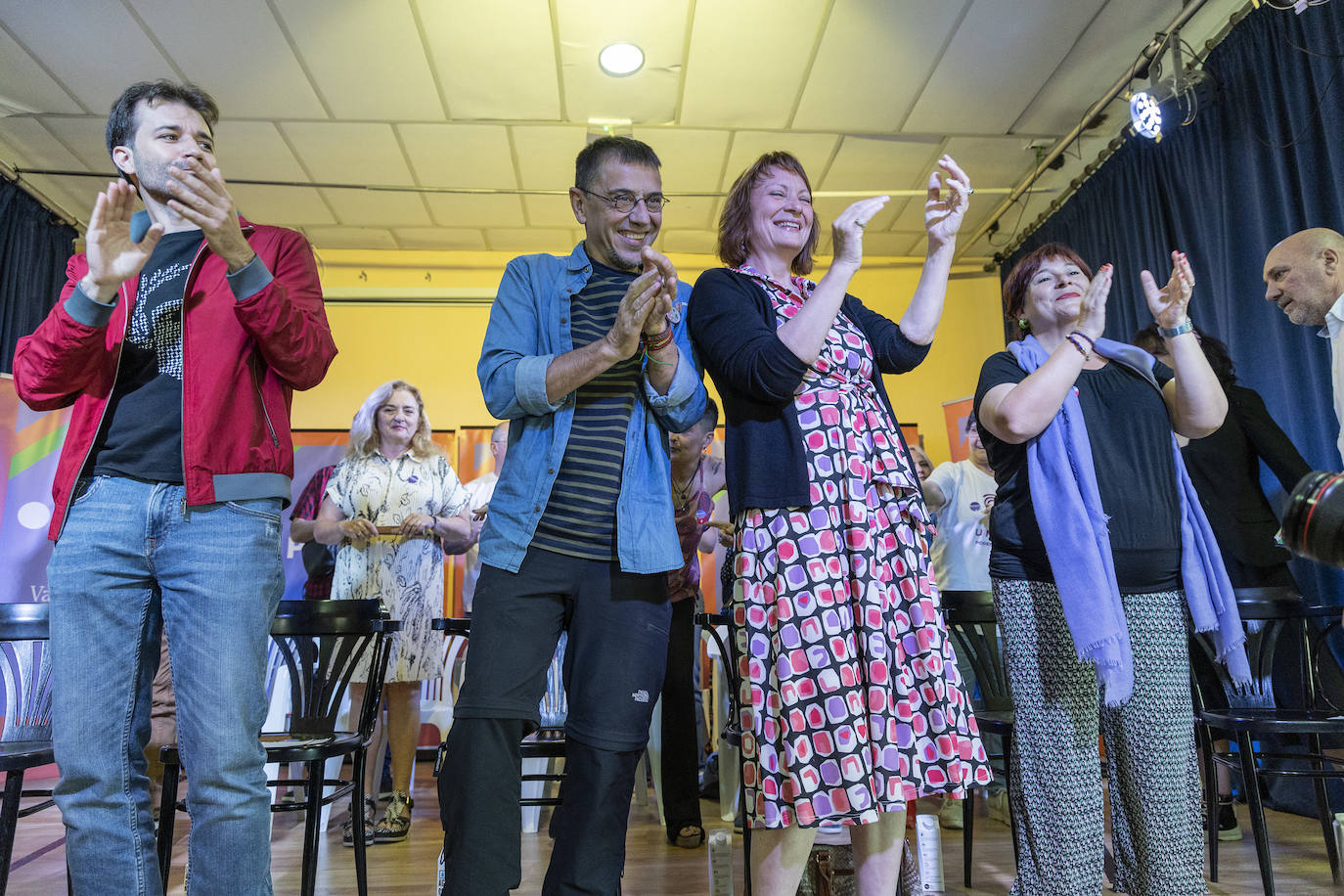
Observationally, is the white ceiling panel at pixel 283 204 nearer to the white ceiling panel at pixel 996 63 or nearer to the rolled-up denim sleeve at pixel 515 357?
the white ceiling panel at pixel 996 63

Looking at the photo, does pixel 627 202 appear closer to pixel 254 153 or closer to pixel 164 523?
pixel 164 523

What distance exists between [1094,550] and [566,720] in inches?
44.4

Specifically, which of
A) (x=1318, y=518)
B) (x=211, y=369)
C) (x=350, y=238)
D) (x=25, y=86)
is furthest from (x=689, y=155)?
(x=1318, y=518)

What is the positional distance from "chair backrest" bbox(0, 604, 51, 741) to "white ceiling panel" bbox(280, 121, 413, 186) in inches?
146

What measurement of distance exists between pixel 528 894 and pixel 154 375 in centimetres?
179

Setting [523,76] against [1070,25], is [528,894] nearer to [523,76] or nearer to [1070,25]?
[523,76]

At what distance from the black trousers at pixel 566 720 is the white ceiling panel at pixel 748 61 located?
3.61 metres

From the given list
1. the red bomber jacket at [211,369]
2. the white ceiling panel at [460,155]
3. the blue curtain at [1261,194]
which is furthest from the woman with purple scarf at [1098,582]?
the white ceiling panel at [460,155]

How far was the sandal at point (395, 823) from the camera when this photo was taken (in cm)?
331

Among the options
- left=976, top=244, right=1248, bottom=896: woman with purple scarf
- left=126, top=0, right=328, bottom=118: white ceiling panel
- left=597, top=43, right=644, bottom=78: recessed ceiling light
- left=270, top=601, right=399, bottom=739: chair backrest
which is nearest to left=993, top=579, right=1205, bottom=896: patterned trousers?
left=976, top=244, right=1248, bottom=896: woman with purple scarf

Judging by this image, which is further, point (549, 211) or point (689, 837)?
point (549, 211)

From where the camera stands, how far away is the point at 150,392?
1.61 m

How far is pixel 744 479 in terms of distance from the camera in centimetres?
157

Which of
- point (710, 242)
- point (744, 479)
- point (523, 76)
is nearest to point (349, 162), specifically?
point (523, 76)
